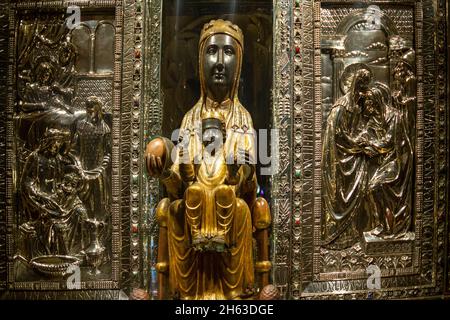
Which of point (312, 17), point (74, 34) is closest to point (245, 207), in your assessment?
point (312, 17)

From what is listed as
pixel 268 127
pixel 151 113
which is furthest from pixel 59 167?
pixel 268 127

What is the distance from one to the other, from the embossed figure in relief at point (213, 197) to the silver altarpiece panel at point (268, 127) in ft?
0.94

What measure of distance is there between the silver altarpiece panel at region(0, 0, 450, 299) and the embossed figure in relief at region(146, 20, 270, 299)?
287 millimetres

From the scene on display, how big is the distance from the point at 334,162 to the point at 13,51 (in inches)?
109

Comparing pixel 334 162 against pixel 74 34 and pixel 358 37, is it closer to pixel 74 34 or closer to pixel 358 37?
pixel 358 37

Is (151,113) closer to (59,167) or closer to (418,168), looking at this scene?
(59,167)

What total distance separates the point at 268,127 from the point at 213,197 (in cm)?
88

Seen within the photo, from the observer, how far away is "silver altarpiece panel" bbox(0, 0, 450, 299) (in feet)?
16.8

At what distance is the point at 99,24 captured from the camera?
17.3 ft

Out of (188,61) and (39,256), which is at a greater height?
(188,61)

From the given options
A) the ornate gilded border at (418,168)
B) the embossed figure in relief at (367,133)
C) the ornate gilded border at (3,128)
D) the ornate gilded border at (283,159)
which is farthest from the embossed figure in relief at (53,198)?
the embossed figure in relief at (367,133)

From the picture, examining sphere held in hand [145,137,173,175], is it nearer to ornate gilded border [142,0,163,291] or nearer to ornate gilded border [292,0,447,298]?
ornate gilded border [142,0,163,291]

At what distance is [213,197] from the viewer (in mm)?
4648

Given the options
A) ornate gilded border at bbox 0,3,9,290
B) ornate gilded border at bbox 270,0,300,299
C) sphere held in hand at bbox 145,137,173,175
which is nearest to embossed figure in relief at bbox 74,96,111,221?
ornate gilded border at bbox 0,3,9,290
